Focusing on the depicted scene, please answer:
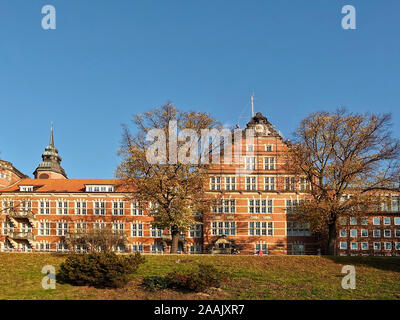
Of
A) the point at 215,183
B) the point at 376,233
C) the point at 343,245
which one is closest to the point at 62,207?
the point at 215,183

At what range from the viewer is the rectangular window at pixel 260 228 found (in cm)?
5502

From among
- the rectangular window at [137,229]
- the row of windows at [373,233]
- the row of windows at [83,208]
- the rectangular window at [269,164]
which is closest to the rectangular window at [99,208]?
the row of windows at [83,208]

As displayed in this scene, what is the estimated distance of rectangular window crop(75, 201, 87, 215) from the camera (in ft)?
189

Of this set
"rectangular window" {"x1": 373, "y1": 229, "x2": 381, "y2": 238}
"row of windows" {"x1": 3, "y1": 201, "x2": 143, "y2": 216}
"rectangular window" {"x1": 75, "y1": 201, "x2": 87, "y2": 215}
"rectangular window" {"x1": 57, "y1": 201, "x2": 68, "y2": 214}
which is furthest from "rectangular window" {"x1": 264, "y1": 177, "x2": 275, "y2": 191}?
"rectangular window" {"x1": 57, "y1": 201, "x2": 68, "y2": 214}

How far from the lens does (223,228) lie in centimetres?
5541

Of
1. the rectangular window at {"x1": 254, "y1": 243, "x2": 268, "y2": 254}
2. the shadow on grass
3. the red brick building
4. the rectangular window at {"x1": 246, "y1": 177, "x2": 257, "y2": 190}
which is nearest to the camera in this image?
the shadow on grass

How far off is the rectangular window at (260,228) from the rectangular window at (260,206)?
156 centimetres

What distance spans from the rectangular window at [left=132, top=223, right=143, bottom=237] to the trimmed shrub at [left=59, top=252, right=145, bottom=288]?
31.1 meters

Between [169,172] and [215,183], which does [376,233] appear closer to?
[215,183]

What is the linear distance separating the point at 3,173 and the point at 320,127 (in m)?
45.0

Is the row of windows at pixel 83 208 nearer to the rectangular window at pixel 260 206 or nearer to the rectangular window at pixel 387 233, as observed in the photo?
the rectangular window at pixel 260 206


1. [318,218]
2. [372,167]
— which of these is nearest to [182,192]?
[318,218]

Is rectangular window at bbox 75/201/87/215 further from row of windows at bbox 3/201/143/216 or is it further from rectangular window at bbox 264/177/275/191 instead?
rectangular window at bbox 264/177/275/191

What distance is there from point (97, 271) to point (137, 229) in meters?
33.2
